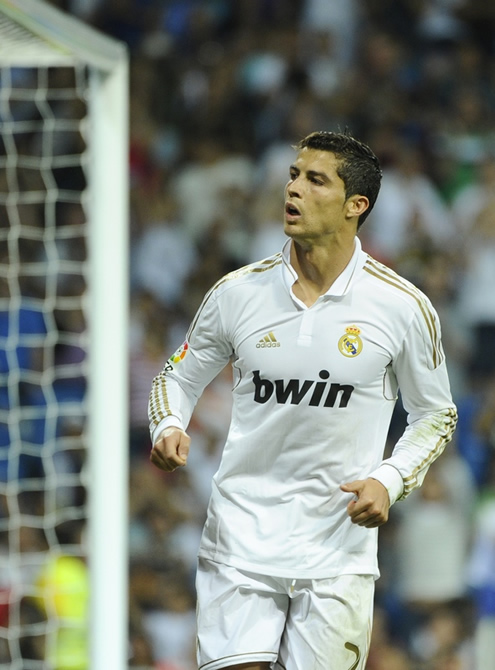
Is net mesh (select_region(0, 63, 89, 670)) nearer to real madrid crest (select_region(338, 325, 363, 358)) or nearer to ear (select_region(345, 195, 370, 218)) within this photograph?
ear (select_region(345, 195, 370, 218))

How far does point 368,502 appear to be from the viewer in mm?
3240

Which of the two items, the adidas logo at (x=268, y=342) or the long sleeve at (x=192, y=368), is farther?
the long sleeve at (x=192, y=368)

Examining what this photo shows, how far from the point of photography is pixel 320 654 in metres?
3.48

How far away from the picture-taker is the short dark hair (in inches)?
140

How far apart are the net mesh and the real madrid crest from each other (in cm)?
296

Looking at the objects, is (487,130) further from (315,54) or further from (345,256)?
(345,256)

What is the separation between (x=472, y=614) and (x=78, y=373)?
2.81 meters

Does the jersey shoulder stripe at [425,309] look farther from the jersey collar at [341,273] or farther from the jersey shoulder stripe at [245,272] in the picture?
the jersey shoulder stripe at [245,272]

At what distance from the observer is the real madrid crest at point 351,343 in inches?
138

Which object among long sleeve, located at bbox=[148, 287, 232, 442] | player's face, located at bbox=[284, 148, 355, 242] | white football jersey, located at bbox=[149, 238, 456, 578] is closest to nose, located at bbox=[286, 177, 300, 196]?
player's face, located at bbox=[284, 148, 355, 242]

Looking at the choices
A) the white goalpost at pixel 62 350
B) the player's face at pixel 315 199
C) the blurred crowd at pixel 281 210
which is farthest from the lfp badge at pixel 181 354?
the blurred crowd at pixel 281 210

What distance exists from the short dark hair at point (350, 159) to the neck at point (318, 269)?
17 centimetres

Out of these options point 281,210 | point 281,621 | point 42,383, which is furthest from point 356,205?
point 281,210

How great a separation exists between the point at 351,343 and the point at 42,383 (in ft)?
14.0
